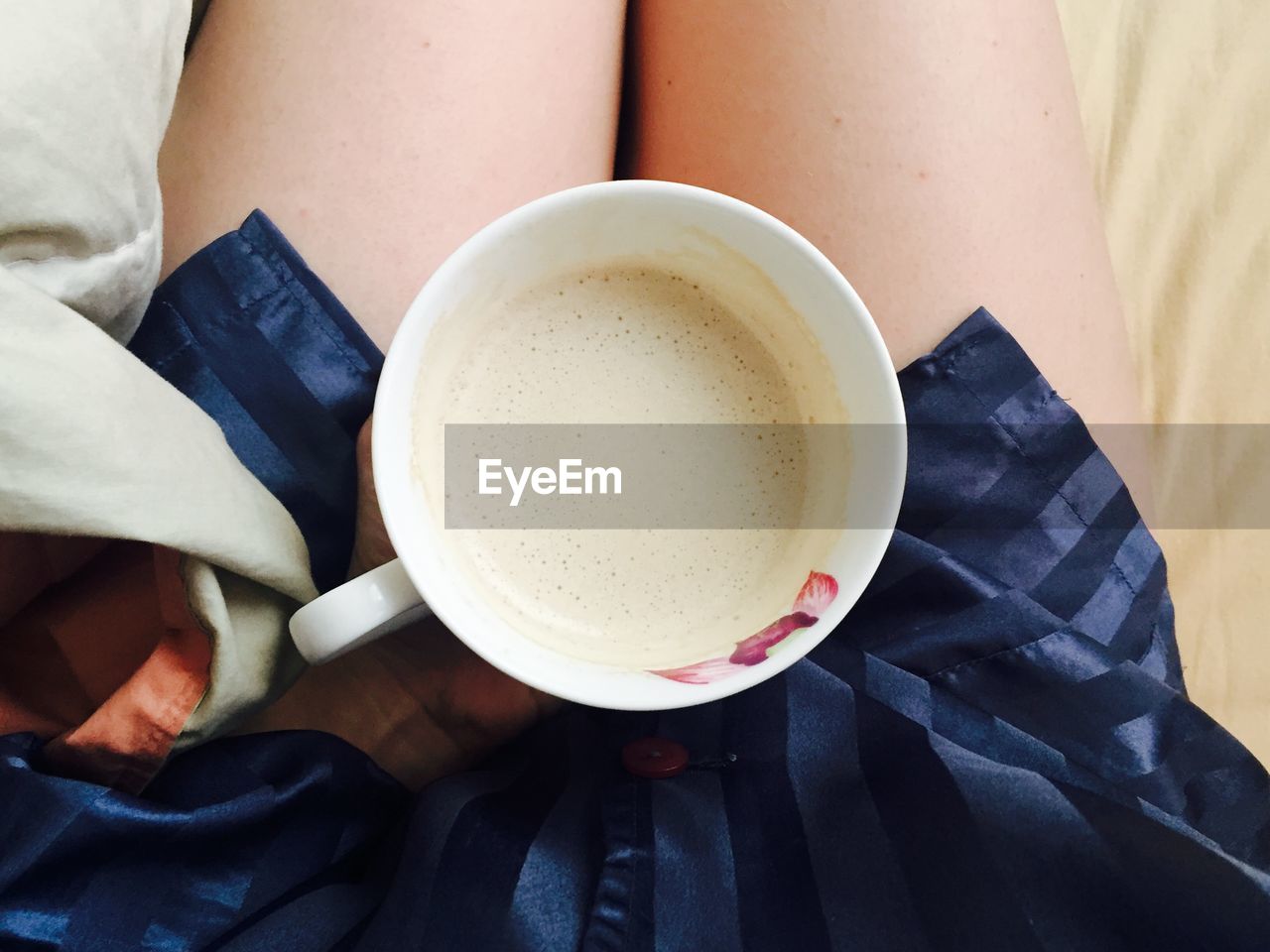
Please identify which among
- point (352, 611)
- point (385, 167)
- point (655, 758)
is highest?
point (385, 167)

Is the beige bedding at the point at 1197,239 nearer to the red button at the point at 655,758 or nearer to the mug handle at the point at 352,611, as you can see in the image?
the red button at the point at 655,758

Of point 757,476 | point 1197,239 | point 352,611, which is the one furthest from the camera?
point 1197,239

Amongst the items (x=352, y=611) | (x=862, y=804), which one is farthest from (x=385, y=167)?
(x=862, y=804)

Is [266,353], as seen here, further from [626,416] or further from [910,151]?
[910,151]

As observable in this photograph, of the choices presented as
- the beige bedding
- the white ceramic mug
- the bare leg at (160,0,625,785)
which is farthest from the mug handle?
the beige bedding

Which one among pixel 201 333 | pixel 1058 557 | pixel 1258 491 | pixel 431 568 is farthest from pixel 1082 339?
pixel 201 333

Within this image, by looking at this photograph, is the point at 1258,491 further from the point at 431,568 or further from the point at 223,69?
the point at 223,69
